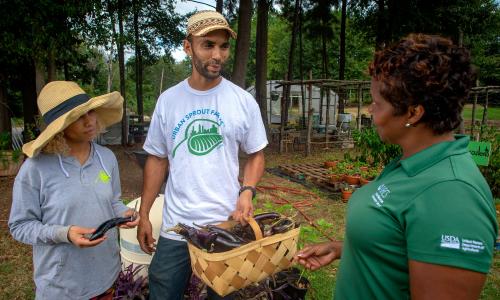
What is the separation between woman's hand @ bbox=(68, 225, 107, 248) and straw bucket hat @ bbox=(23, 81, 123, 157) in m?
0.48

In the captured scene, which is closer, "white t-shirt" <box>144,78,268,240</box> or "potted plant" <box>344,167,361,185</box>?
"white t-shirt" <box>144,78,268,240</box>

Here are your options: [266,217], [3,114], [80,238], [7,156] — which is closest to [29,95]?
[3,114]

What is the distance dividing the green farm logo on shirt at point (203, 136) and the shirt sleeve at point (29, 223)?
838 millimetres

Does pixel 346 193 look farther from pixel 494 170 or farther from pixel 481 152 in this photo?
pixel 494 170

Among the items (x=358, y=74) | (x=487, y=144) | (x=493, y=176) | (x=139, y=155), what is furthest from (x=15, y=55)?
(x=358, y=74)

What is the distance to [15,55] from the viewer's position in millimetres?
9305

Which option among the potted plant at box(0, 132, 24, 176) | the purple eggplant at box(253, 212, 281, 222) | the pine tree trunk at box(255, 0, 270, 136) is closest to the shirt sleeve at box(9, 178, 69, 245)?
the purple eggplant at box(253, 212, 281, 222)

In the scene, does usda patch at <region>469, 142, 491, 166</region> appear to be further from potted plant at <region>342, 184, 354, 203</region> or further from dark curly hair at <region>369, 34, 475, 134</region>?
dark curly hair at <region>369, 34, 475, 134</region>

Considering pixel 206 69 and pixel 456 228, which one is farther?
pixel 206 69

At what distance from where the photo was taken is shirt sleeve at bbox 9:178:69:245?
1927 millimetres

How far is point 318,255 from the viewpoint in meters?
→ 1.78

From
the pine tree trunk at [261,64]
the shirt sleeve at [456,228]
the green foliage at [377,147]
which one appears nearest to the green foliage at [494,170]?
the green foliage at [377,147]

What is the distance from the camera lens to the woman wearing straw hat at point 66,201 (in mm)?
1968

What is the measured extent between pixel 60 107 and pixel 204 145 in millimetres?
861
